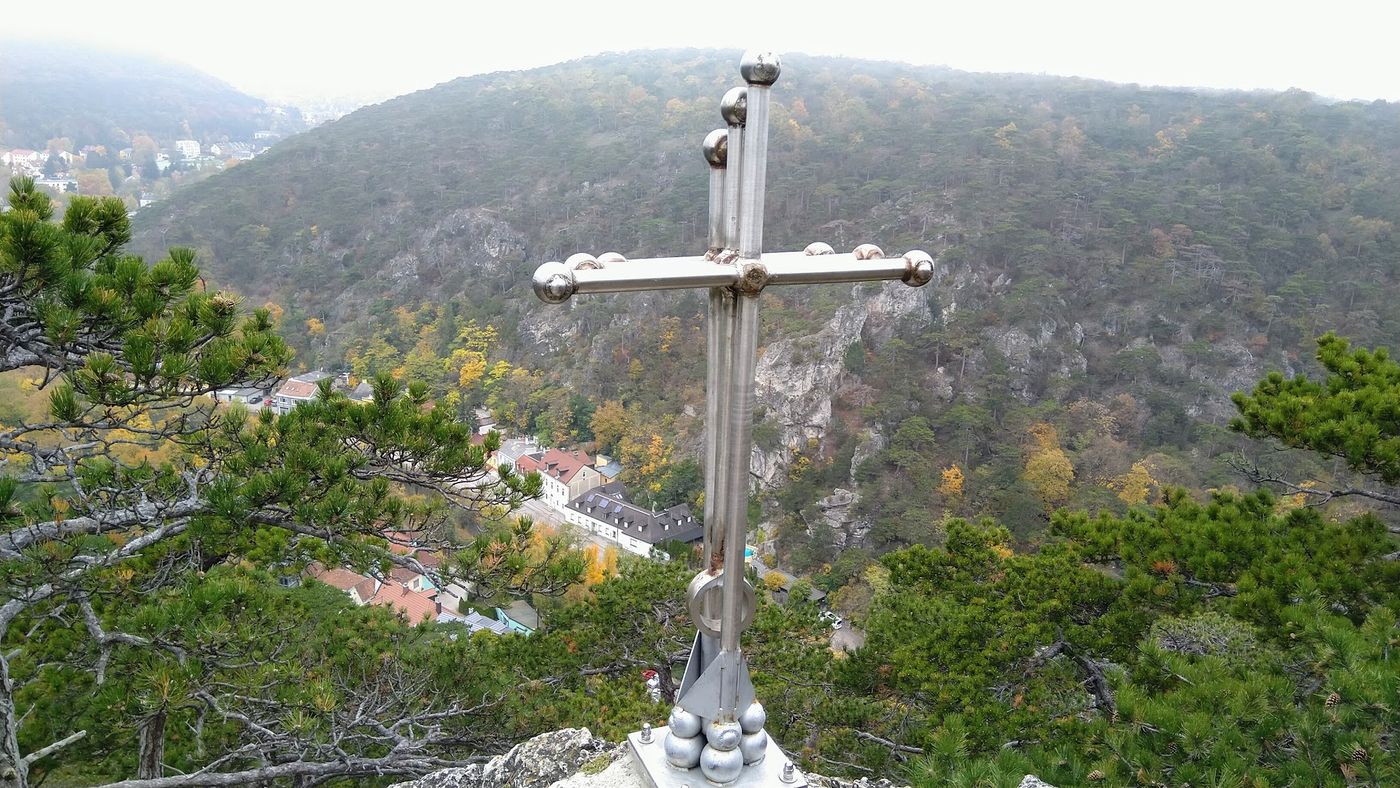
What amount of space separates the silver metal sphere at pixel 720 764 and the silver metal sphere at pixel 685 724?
0.05 metres

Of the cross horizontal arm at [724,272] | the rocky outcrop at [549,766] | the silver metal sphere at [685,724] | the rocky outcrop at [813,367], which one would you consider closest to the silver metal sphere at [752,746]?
the silver metal sphere at [685,724]

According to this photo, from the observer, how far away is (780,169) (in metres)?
55.1

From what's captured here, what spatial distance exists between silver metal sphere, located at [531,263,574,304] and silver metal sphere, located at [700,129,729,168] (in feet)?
1.24

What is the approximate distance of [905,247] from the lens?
39.6m

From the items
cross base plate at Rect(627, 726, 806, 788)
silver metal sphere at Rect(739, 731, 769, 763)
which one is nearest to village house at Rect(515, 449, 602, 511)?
cross base plate at Rect(627, 726, 806, 788)

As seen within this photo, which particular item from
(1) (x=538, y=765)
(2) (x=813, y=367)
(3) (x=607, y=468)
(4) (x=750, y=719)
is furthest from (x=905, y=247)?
(4) (x=750, y=719)

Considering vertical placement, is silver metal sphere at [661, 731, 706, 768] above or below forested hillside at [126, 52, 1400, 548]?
above

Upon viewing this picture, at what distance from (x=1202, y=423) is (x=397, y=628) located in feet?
111

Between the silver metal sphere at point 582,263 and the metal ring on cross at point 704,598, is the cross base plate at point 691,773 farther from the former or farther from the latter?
the silver metal sphere at point 582,263

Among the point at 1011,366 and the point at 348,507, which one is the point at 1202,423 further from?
the point at 348,507

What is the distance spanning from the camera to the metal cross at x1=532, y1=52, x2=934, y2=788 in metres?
1.48

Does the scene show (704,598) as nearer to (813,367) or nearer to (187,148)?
(813,367)

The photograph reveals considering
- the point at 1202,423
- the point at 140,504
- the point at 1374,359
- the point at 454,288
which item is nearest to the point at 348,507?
the point at 140,504

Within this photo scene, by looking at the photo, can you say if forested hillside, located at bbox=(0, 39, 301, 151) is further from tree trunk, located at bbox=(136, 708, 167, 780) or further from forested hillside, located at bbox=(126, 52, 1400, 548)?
tree trunk, located at bbox=(136, 708, 167, 780)
